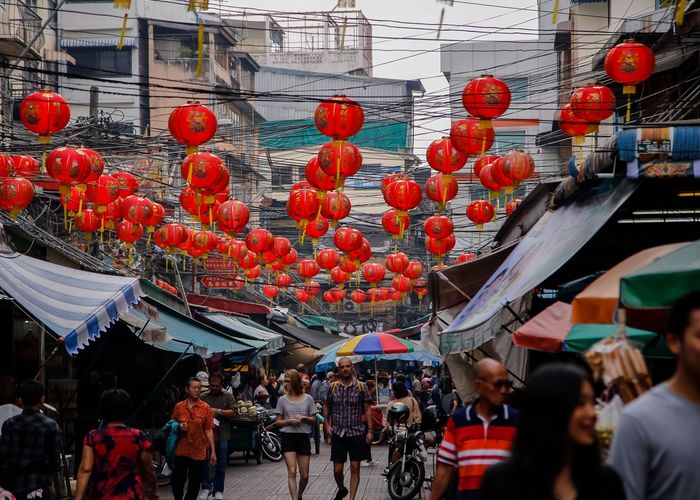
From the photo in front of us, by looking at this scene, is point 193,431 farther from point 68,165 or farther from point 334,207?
point 334,207

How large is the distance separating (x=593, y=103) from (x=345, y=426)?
563 centimetres

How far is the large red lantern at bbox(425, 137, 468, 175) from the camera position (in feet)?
60.0

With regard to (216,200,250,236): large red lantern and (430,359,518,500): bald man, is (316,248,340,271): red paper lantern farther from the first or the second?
(430,359,518,500): bald man

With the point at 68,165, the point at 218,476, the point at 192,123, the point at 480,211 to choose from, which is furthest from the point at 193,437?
the point at 480,211

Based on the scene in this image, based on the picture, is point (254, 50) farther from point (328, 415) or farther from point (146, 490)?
point (146, 490)

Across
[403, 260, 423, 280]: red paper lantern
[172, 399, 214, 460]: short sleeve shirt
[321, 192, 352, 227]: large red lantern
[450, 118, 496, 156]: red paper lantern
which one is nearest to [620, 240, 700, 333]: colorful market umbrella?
[172, 399, 214, 460]: short sleeve shirt

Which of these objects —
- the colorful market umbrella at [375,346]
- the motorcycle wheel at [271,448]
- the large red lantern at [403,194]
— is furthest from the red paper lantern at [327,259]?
the large red lantern at [403,194]

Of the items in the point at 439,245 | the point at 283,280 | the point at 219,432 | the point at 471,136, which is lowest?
the point at 219,432

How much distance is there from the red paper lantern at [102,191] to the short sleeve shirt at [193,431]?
762 cm

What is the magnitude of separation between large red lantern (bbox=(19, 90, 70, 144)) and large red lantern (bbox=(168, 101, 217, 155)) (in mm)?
1494

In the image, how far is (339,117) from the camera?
50.8ft

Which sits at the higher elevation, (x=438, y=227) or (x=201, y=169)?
(x=201, y=169)

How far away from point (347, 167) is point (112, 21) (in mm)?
37749

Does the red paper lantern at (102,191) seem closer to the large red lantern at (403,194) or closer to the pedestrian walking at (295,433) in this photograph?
the large red lantern at (403,194)
